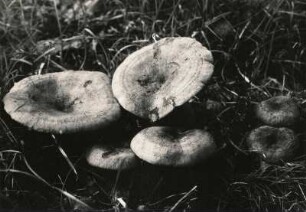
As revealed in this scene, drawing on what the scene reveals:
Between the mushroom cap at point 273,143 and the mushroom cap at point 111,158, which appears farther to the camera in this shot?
the mushroom cap at point 273,143

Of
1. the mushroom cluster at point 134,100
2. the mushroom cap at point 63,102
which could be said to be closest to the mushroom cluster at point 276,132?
the mushroom cluster at point 134,100

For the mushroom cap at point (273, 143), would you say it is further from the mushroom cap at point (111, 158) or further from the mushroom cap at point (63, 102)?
the mushroom cap at point (63, 102)

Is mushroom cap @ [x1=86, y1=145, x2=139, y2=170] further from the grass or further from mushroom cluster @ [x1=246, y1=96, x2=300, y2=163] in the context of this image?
mushroom cluster @ [x1=246, y1=96, x2=300, y2=163]

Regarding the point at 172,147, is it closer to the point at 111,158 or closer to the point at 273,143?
the point at 111,158

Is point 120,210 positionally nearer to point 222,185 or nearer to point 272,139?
point 222,185

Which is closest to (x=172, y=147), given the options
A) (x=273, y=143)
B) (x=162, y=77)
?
(x=162, y=77)

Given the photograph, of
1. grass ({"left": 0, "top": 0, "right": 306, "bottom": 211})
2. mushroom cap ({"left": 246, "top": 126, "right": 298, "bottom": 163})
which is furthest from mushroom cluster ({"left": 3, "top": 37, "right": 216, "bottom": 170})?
mushroom cap ({"left": 246, "top": 126, "right": 298, "bottom": 163})
